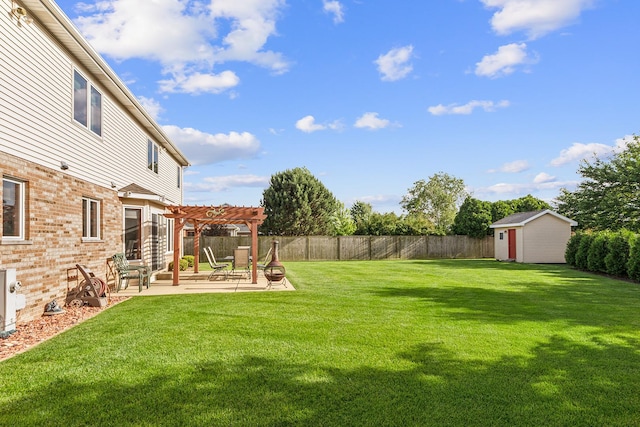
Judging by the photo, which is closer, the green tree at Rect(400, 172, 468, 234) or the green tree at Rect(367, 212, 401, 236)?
the green tree at Rect(367, 212, 401, 236)

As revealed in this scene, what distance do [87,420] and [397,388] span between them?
2.88 meters

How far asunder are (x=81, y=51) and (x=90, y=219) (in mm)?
4111

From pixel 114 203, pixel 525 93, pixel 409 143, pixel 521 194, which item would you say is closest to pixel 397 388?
pixel 114 203

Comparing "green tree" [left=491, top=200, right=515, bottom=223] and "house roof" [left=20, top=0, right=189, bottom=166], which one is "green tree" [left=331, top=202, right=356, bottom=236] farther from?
"house roof" [left=20, top=0, right=189, bottom=166]

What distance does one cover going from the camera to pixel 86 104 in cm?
1080

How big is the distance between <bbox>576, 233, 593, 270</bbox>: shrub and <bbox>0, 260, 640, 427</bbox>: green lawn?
495 inches

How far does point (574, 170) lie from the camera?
29.9 meters

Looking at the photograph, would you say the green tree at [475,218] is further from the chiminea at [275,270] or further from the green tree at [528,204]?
the chiminea at [275,270]

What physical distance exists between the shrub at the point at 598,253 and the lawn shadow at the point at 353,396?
15916mm

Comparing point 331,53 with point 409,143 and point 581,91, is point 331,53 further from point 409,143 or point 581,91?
point 409,143

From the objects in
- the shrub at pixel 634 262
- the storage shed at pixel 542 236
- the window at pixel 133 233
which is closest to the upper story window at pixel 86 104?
the window at pixel 133 233

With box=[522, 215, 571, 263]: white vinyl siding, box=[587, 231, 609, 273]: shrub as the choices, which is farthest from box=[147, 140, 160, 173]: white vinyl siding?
box=[522, 215, 571, 263]: white vinyl siding

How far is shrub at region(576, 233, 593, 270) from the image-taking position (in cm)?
2042

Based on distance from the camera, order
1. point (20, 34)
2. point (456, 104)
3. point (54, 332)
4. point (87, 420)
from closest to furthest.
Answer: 1. point (87, 420)
2. point (54, 332)
3. point (20, 34)
4. point (456, 104)
